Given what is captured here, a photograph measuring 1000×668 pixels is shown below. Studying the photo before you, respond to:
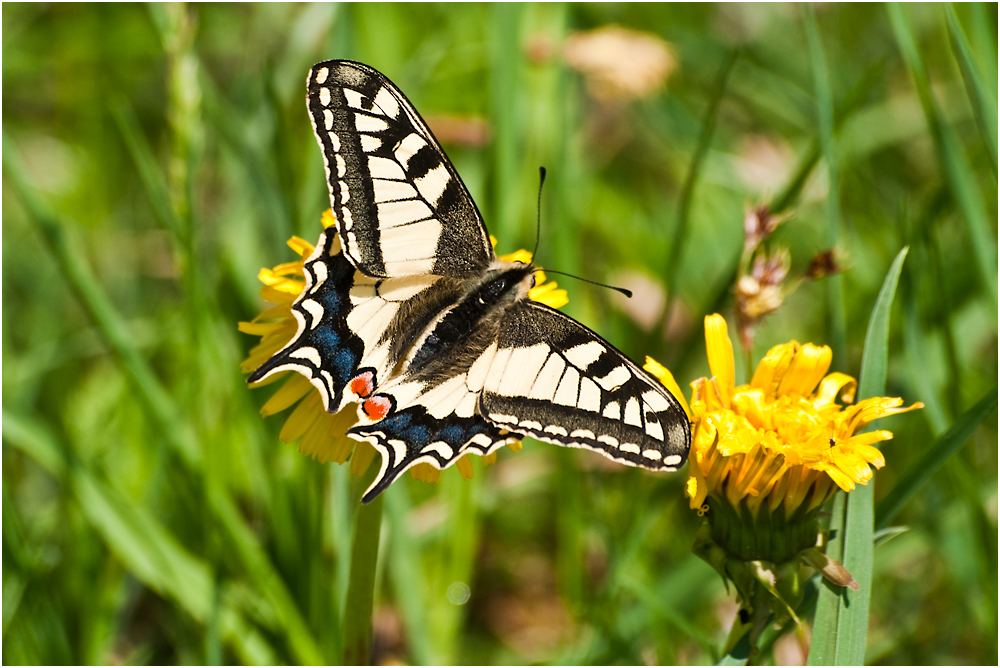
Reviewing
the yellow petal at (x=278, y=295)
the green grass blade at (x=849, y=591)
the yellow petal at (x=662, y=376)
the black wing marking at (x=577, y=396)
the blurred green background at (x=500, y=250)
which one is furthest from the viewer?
the blurred green background at (x=500, y=250)

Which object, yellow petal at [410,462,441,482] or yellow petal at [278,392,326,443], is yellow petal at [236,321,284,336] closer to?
yellow petal at [278,392,326,443]

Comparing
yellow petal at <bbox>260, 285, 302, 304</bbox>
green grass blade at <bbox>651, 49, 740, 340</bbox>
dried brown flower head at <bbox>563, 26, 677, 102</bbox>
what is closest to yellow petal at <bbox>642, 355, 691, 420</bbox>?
green grass blade at <bbox>651, 49, 740, 340</bbox>

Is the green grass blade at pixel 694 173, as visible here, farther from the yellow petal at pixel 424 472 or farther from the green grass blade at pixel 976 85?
the yellow petal at pixel 424 472

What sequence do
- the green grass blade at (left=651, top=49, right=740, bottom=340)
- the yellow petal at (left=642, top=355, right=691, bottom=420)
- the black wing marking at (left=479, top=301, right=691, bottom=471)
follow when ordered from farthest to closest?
the green grass blade at (left=651, top=49, right=740, bottom=340)
the yellow petal at (left=642, top=355, right=691, bottom=420)
the black wing marking at (left=479, top=301, right=691, bottom=471)

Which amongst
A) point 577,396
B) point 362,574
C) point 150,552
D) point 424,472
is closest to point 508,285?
point 577,396

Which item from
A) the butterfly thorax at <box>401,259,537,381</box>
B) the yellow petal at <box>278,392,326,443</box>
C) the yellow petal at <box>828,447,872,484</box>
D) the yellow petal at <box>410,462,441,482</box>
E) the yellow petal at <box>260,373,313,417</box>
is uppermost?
the butterfly thorax at <box>401,259,537,381</box>

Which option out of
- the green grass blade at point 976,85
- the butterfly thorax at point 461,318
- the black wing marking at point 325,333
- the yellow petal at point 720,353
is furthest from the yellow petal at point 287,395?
the green grass blade at point 976,85

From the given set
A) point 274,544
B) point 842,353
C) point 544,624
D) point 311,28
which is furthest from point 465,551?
point 311,28
